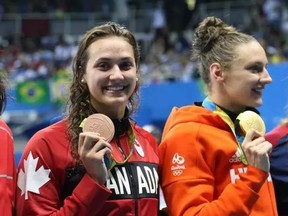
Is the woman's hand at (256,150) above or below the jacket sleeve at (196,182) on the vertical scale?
above

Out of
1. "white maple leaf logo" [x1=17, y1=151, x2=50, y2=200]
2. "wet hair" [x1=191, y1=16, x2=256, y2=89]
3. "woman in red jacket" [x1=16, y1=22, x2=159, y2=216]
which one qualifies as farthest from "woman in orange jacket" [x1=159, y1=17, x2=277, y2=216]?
"white maple leaf logo" [x1=17, y1=151, x2=50, y2=200]

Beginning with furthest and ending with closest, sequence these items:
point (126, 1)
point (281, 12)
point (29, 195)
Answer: point (126, 1) → point (281, 12) → point (29, 195)

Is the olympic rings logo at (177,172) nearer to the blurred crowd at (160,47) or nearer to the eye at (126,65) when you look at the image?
the eye at (126,65)

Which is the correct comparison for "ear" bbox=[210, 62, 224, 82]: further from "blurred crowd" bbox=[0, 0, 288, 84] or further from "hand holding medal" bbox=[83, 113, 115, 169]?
"blurred crowd" bbox=[0, 0, 288, 84]

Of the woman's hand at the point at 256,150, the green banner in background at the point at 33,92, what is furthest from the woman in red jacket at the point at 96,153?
the green banner in background at the point at 33,92

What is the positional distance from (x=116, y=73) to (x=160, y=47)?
14.8m

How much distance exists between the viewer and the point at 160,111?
10.5m

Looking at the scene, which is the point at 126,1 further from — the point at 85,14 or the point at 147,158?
the point at 147,158

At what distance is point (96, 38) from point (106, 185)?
58 centimetres

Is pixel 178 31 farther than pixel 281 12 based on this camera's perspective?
Yes

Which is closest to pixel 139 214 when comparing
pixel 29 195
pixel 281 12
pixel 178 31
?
pixel 29 195

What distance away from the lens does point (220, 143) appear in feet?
8.79

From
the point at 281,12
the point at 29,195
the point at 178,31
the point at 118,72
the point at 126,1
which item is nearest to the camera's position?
the point at 29,195

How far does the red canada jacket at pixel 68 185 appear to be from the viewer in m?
2.36
